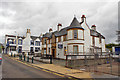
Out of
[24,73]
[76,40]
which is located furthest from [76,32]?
[24,73]

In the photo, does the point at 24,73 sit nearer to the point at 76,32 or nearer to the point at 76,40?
the point at 76,40

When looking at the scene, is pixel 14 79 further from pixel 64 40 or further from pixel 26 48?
pixel 26 48

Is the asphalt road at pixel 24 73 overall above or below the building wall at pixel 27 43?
A: below

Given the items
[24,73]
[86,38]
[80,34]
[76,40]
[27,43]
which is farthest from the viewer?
[27,43]

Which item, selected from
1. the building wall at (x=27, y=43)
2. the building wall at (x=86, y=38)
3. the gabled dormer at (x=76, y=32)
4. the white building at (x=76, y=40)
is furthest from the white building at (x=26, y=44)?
the building wall at (x=86, y=38)

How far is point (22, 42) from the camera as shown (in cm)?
4706

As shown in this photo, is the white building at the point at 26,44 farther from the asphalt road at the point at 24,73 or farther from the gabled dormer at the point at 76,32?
the asphalt road at the point at 24,73

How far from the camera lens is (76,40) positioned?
21828 millimetres

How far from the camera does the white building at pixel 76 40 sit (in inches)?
861

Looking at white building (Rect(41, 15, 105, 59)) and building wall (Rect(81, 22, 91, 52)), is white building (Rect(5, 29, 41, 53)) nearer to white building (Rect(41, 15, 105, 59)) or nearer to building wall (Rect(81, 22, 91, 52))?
white building (Rect(41, 15, 105, 59))

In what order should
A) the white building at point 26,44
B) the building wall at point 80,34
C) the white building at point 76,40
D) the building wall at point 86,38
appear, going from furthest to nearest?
1. the white building at point 26,44
2. the building wall at point 86,38
3. the building wall at point 80,34
4. the white building at point 76,40

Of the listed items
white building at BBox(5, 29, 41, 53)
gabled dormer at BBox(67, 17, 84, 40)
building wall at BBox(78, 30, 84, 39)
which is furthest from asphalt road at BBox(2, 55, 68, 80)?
white building at BBox(5, 29, 41, 53)

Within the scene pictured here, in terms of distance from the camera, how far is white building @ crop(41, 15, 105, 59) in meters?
21.9

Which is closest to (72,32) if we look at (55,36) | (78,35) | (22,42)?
(78,35)
